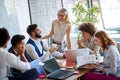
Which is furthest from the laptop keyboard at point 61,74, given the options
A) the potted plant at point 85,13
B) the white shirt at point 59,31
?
the potted plant at point 85,13

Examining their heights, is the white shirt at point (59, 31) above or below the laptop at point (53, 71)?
above

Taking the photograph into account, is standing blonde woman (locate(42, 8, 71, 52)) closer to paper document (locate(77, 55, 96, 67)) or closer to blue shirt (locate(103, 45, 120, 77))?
paper document (locate(77, 55, 96, 67))

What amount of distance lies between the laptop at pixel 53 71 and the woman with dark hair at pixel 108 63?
11.2 inches

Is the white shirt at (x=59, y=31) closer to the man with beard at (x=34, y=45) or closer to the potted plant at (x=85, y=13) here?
the potted plant at (x=85, y=13)

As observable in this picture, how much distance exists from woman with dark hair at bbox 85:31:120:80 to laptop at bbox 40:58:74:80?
29 centimetres

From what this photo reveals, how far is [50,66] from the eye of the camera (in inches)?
101

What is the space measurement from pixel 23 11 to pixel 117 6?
2095mm

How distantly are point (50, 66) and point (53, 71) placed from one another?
8 cm

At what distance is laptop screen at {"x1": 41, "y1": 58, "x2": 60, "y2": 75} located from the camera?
8.07ft

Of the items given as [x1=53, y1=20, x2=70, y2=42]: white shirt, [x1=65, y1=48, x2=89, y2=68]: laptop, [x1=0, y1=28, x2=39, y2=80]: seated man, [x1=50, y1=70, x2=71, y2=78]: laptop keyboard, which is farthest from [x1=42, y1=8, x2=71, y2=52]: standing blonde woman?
[x1=0, y1=28, x2=39, y2=80]: seated man

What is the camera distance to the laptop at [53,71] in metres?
2.36

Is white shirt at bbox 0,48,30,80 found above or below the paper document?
above

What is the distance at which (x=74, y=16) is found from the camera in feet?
17.7

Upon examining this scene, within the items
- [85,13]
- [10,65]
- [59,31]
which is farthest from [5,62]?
[85,13]
